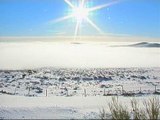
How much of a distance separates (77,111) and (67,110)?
455 millimetres

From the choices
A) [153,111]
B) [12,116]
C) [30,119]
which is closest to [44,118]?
[30,119]

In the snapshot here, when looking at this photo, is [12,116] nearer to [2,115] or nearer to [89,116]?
[2,115]

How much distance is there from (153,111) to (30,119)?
4712 mm

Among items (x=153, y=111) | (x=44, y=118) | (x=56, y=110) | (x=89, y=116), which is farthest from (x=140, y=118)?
(x=56, y=110)

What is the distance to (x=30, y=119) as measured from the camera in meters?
12.6

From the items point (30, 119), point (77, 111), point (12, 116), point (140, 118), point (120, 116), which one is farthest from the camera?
point (77, 111)

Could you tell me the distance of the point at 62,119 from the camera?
41.3 feet

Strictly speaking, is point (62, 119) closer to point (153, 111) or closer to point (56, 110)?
point (56, 110)

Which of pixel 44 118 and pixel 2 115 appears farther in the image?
pixel 2 115

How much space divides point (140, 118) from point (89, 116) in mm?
2731

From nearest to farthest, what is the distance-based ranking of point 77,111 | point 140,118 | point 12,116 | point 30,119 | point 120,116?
point 120,116 → point 140,118 → point 30,119 → point 12,116 → point 77,111

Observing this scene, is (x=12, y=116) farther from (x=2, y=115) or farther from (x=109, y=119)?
(x=109, y=119)

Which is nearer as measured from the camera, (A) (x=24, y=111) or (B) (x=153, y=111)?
(B) (x=153, y=111)

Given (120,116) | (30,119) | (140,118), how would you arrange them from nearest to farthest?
1. (120,116)
2. (140,118)
3. (30,119)
